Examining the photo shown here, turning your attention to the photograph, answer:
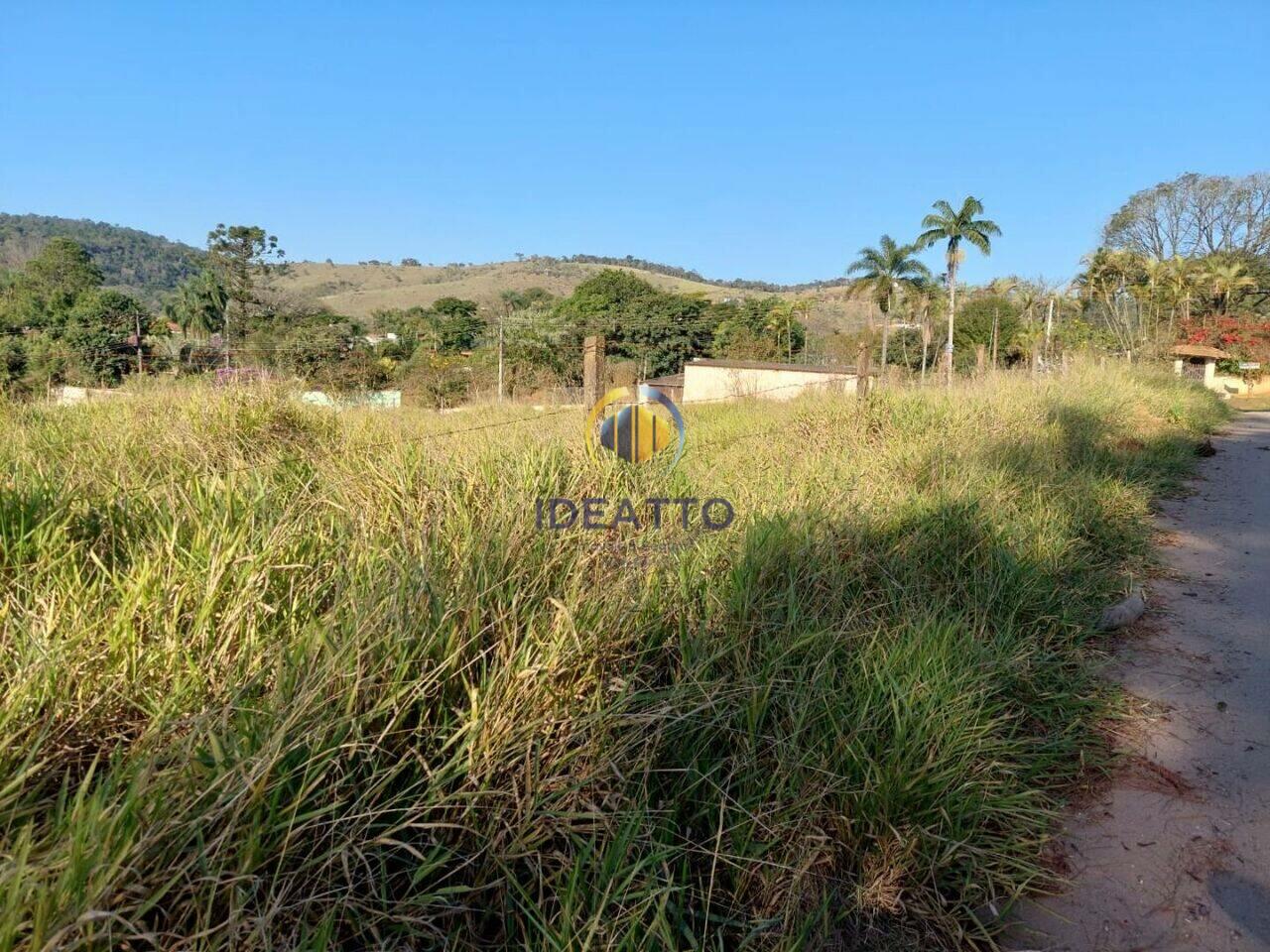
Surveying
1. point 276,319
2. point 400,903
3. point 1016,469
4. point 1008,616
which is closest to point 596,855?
point 400,903

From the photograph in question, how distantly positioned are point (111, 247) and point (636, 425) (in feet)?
404

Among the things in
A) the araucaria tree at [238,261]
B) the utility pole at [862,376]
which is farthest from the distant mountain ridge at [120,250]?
the utility pole at [862,376]

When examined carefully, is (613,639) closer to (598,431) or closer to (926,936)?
(926,936)

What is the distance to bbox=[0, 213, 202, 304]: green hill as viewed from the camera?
8203 centimetres

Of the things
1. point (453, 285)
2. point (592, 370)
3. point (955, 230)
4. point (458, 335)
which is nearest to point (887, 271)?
point (955, 230)

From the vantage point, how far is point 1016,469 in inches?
256

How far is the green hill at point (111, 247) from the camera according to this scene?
82.0 m

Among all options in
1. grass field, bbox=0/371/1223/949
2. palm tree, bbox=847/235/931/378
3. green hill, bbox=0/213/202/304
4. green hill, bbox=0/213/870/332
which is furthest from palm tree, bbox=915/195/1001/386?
green hill, bbox=0/213/202/304

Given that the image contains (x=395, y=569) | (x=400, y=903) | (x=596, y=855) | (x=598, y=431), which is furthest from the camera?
(x=598, y=431)

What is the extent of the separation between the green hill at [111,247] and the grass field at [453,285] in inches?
559

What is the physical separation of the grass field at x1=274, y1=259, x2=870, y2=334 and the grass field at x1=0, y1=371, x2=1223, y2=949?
67.0m

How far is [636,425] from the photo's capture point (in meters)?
5.02

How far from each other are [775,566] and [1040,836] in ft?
4.73

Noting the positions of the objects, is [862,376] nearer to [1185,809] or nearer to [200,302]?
[1185,809]
